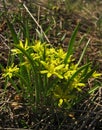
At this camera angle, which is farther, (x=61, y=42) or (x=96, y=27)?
(x=96, y=27)

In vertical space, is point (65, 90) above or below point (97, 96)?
above

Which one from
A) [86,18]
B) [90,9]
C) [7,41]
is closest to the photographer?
[7,41]

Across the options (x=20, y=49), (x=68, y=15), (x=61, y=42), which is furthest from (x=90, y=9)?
(x=20, y=49)

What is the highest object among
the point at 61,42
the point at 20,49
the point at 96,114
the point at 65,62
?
the point at 20,49

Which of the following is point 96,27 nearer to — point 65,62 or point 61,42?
point 61,42

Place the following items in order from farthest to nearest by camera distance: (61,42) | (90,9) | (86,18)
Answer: (90,9) < (86,18) < (61,42)

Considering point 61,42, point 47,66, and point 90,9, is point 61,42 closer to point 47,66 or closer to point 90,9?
point 47,66
